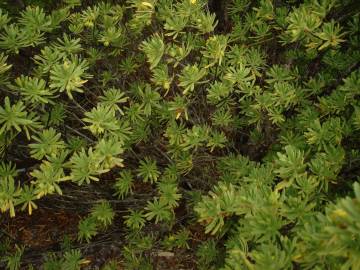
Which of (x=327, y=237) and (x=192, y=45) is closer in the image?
(x=327, y=237)

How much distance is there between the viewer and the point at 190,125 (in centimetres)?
309

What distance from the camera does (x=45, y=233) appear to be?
380 cm

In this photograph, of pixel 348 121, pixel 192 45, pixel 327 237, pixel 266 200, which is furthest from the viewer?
pixel 192 45

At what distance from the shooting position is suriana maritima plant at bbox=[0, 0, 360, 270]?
1853mm

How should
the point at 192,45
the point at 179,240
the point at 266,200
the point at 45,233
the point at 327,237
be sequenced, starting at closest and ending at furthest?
the point at 327,237 → the point at 266,200 → the point at 192,45 → the point at 179,240 → the point at 45,233

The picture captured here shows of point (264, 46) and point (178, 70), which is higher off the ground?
point (264, 46)

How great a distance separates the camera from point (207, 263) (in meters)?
2.97

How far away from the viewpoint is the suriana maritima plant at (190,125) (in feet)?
6.08

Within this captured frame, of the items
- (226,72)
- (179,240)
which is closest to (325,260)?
(226,72)

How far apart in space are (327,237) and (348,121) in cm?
114

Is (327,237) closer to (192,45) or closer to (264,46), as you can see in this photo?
(192,45)

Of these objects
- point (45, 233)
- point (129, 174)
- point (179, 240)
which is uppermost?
point (129, 174)

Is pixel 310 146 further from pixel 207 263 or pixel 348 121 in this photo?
pixel 207 263

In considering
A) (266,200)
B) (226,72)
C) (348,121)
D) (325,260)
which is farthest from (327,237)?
(226,72)
